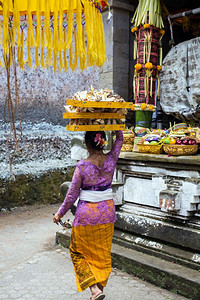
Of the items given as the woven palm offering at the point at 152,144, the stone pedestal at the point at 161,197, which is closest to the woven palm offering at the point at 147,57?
the woven palm offering at the point at 152,144

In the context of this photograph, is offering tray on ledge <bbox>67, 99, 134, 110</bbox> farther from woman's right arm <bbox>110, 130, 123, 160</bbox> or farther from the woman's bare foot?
the woman's bare foot

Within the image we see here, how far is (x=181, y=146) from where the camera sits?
11.9ft

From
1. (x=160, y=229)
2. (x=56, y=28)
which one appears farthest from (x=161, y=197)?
(x=56, y=28)

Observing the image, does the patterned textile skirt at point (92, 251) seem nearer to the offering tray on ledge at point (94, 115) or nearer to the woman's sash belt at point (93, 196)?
the woman's sash belt at point (93, 196)

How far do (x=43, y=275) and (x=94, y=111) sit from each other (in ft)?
6.14

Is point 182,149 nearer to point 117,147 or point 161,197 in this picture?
point 161,197

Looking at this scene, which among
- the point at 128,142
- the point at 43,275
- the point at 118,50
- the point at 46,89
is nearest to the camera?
the point at 43,275

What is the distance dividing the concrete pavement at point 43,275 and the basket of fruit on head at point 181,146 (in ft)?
4.58

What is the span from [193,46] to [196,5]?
1.39m

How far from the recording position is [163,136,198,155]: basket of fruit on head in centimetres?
362

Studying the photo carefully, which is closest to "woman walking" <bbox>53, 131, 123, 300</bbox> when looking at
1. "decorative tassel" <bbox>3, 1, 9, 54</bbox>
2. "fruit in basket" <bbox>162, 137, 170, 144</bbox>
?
"decorative tassel" <bbox>3, 1, 9, 54</bbox>

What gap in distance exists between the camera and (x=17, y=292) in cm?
321

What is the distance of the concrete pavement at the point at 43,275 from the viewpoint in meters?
3.16

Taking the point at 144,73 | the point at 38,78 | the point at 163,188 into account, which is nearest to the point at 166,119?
the point at 144,73
